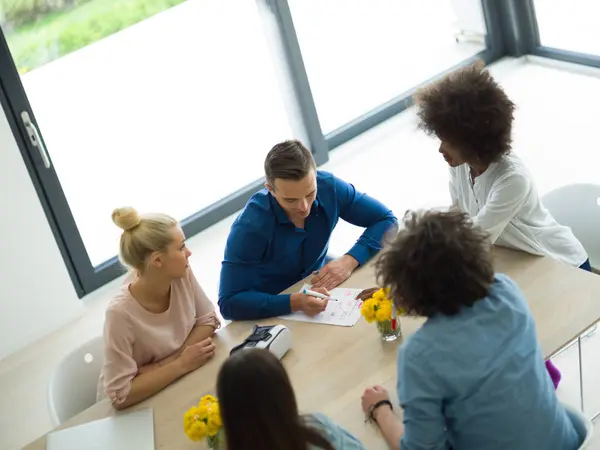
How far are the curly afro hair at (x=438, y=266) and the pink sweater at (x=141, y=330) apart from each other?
1.00 m

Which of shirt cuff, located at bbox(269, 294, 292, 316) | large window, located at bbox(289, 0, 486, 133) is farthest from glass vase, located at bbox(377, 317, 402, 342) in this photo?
large window, located at bbox(289, 0, 486, 133)

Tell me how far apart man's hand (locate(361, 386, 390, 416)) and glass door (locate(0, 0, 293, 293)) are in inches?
107

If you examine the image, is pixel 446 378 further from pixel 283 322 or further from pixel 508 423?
pixel 283 322

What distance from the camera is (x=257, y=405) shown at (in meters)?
1.71

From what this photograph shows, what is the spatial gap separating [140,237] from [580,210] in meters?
1.54

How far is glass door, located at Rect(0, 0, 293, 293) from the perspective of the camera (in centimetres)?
445

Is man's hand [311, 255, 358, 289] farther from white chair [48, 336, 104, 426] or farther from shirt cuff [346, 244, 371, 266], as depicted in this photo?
white chair [48, 336, 104, 426]

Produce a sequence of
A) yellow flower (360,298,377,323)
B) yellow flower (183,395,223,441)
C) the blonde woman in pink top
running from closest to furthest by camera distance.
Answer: yellow flower (183,395,223,441) → yellow flower (360,298,377,323) → the blonde woman in pink top

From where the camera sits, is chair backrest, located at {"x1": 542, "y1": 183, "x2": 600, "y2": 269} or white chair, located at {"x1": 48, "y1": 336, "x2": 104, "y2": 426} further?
chair backrest, located at {"x1": 542, "y1": 183, "x2": 600, "y2": 269}

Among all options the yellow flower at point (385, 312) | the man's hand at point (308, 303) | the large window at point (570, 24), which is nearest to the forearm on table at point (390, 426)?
the yellow flower at point (385, 312)

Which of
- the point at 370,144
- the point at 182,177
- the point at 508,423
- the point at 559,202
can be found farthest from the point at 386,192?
the point at 508,423

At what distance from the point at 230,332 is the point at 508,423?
3.58ft

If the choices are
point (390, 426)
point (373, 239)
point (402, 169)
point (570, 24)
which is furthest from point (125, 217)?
point (570, 24)

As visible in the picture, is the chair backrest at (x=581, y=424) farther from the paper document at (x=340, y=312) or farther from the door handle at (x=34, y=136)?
the door handle at (x=34, y=136)
